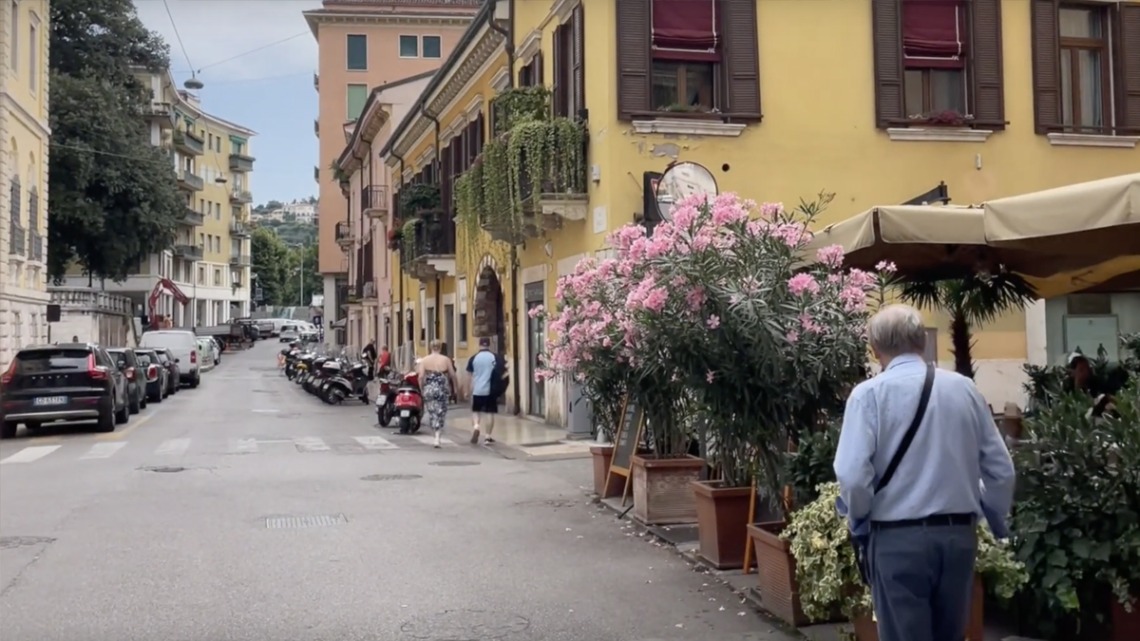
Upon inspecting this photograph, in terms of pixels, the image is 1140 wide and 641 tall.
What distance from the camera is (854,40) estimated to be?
1781 centimetres

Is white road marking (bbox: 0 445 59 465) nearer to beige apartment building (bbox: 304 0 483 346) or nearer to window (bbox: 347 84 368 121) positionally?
beige apartment building (bbox: 304 0 483 346)

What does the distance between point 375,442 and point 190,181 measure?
73305 mm

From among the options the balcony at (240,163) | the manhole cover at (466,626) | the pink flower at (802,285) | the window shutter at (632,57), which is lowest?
the manhole cover at (466,626)

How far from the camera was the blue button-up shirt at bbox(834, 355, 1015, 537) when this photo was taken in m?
4.01

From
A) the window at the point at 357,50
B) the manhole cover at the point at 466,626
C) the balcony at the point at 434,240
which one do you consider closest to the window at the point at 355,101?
the window at the point at 357,50

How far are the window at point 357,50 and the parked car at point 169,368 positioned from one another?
30265mm

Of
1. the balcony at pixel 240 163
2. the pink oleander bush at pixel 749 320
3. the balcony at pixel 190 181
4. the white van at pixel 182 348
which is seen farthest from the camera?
the balcony at pixel 240 163

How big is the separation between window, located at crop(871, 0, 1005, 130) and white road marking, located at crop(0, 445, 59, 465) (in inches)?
543

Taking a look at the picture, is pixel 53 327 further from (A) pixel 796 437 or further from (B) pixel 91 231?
(A) pixel 796 437

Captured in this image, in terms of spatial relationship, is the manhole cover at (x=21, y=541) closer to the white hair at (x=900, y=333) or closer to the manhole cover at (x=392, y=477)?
the manhole cover at (x=392, y=477)

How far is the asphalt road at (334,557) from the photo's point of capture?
6.73 meters

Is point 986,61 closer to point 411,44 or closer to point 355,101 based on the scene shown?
point 411,44

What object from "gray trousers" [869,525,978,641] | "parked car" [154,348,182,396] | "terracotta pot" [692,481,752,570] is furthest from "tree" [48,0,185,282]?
"gray trousers" [869,525,978,641]

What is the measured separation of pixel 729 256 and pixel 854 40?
11923 millimetres
